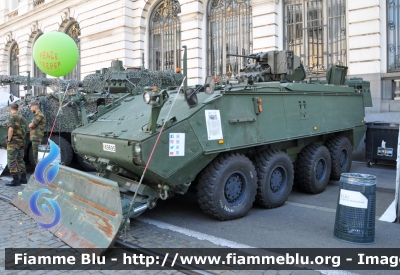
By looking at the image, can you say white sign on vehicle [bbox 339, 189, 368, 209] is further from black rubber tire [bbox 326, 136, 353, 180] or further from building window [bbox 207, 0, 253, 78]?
building window [bbox 207, 0, 253, 78]

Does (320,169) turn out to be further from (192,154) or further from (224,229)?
(192,154)

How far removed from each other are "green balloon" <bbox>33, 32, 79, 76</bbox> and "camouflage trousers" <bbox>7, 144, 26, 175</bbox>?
1752 millimetres

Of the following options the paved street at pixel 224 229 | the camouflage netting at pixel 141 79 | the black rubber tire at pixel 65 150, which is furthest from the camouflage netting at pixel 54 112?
the paved street at pixel 224 229

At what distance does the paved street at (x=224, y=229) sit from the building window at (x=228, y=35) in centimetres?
916

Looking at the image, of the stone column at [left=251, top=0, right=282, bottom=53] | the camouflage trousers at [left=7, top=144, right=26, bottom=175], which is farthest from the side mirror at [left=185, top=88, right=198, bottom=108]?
the stone column at [left=251, top=0, right=282, bottom=53]

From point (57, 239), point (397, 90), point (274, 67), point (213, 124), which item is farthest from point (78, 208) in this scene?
point (397, 90)

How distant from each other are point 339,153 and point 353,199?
11.0 feet

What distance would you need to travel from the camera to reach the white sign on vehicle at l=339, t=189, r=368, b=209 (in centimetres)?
458

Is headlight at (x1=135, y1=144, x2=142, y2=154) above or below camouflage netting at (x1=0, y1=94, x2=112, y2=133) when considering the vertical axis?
below

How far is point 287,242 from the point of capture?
4684mm

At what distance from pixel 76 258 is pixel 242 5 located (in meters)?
12.5

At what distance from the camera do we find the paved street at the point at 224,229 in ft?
15.2

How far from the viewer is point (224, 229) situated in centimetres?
516

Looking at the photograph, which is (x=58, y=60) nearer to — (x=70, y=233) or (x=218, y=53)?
(x=70, y=233)
